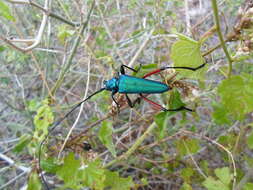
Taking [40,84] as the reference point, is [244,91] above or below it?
above

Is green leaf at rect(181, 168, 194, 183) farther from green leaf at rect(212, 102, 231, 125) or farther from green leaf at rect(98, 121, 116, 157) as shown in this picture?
green leaf at rect(98, 121, 116, 157)

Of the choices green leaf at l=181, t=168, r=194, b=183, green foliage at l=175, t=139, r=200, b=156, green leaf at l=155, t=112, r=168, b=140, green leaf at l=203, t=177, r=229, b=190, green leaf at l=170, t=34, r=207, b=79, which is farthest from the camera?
green leaf at l=181, t=168, r=194, b=183

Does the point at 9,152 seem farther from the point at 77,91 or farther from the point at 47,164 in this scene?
the point at 47,164

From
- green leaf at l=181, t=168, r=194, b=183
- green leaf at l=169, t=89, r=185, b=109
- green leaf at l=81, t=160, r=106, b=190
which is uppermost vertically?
green leaf at l=169, t=89, r=185, b=109

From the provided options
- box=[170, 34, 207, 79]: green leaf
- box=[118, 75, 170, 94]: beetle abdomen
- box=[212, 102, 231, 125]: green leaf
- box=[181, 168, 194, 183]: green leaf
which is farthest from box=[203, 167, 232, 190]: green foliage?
box=[170, 34, 207, 79]: green leaf

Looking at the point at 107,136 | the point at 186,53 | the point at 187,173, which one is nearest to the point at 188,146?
the point at 187,173

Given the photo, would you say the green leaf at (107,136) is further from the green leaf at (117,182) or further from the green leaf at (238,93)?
the green leaf at (238,93)

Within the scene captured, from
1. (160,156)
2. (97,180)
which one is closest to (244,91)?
(97,180)

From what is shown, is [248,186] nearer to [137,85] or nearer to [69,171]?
[137,85]
